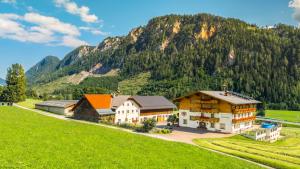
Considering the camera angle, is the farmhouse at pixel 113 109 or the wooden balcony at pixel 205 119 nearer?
the wooden balcony at pixel 205 119

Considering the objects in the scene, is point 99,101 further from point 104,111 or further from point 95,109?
point 104,111

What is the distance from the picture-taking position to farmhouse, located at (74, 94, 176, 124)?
71887 millimetres

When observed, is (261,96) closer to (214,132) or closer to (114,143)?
(214,132)

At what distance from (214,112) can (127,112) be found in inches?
895

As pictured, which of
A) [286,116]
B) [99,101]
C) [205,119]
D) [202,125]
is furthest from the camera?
[286,116]

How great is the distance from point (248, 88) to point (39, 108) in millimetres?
130005

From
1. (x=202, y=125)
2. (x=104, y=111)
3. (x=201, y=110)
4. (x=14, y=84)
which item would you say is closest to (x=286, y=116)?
(x=202, y=125)

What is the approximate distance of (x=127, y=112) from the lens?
76.8 m

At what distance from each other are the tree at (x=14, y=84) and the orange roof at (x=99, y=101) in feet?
137

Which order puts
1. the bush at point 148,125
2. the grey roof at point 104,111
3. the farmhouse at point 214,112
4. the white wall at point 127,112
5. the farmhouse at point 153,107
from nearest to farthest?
the bush at point 148,125, the farmhouse at point 214,112, the grey roof at point 104,111, the white wall at point 127,112, the farmhouse at point 153,107

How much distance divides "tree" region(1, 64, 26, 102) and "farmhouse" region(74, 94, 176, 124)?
36.8 m

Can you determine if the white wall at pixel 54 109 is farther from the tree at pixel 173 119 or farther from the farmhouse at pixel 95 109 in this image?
the tree at pixel 173 119

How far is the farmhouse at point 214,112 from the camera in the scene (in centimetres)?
6531

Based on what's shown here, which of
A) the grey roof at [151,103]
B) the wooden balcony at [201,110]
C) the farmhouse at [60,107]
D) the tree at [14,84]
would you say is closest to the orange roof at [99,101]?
the grey roof at [151,103]
